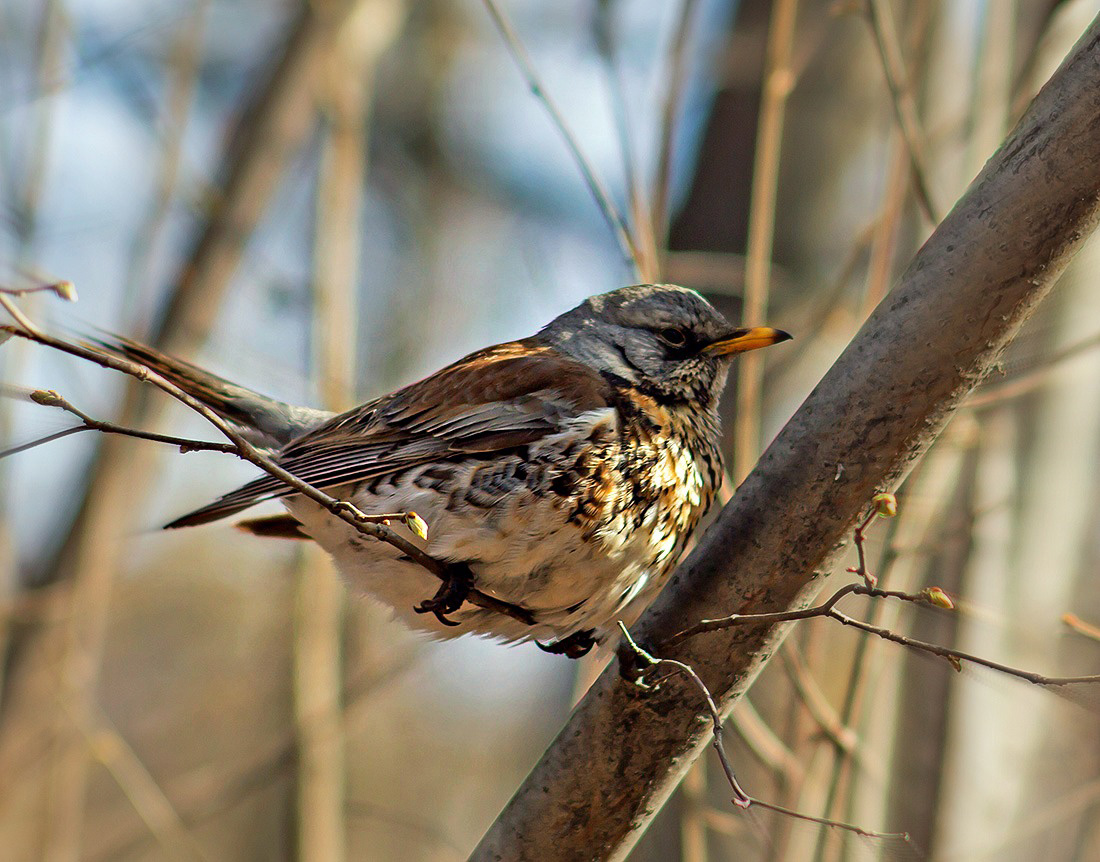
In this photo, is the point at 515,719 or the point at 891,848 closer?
the point at 891,848

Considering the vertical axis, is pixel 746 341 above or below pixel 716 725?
above

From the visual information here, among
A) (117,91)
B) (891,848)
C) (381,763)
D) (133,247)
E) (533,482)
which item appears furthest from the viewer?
(381,763)

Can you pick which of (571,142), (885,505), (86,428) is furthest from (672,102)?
(86,428)

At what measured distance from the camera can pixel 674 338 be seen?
3.64 metres

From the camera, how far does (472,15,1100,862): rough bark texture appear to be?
1.97 meters

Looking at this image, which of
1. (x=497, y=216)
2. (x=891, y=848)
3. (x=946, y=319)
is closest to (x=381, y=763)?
(x=497, y=216)

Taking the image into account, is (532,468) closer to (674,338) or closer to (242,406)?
(674,338)

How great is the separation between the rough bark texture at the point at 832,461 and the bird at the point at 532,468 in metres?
0.66

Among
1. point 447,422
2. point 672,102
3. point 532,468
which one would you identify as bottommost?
point 532,468

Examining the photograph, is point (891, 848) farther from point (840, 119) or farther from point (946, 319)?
point (840, 119)

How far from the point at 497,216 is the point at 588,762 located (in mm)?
7858

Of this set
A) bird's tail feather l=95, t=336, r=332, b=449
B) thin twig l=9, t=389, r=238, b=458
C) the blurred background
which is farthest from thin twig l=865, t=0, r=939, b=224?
thin twig l=9, t=389, r=238, b=458

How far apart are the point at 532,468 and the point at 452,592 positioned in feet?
1.32

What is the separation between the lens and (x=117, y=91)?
21.7 feet
